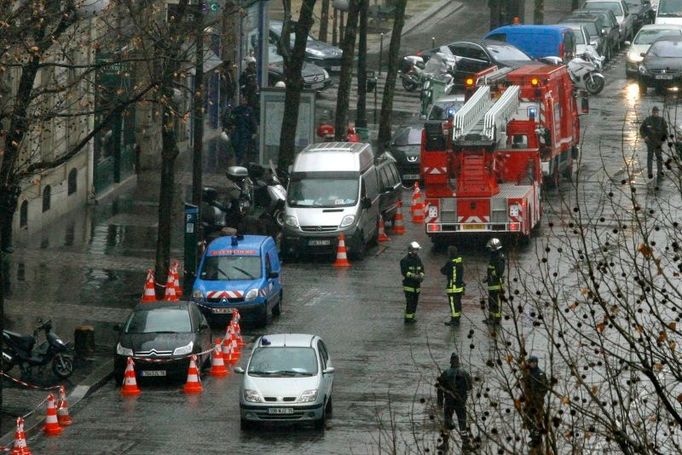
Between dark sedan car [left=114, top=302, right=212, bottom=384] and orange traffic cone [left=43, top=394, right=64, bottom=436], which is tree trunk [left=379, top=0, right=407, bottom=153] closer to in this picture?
dark sedan car [left=114, top=302, right=212, bottom=384]

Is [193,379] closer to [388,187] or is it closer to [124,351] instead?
[124,351]

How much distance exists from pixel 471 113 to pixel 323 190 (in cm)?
335

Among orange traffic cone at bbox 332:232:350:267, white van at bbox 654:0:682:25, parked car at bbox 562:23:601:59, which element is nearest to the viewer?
orange traffic cone at bbox 332:232:350:267

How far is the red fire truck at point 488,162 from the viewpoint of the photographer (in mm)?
37469

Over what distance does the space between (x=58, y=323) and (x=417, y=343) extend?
19.4 ft

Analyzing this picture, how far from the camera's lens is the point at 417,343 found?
31.1 m

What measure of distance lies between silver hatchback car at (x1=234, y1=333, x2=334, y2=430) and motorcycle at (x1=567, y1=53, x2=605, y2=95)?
3168 cm

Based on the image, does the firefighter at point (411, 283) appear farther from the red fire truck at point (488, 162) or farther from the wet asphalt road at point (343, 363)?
the red fire truck at point (488, 162)

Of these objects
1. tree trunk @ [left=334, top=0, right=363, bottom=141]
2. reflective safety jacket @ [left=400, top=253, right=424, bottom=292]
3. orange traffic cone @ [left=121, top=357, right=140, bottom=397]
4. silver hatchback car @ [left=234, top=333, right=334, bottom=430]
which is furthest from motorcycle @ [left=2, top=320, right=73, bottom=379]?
tree trunk @ [left=334, top=0, right=363, bottom=141]

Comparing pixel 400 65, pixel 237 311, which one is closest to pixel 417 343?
pixel 237 311

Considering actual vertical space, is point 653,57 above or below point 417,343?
above

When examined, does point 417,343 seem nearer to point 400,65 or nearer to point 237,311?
point 237,311

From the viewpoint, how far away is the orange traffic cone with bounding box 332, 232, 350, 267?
122 ft

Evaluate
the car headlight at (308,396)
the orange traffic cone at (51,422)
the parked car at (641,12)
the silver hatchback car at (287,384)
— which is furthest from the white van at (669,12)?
the orange traffic cone at (51,422)
